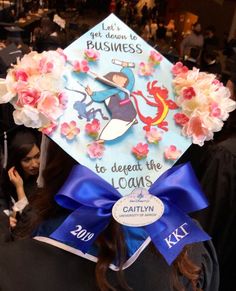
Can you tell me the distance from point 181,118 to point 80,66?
28 centimetres

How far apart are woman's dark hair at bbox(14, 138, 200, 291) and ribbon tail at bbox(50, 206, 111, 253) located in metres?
0.03

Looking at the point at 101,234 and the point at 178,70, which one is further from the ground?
the point at 178,70

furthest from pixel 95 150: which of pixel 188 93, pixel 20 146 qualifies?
pixel 20 146

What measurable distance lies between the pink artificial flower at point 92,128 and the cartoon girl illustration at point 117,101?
0.05 feet

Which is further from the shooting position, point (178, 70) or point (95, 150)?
point (178, 70)

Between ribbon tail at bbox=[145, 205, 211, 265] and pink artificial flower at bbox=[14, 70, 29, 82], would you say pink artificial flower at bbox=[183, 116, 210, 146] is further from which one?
pink artificial flower at bbox=[14, 70, 29, 82]

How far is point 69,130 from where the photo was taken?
33.1 inches

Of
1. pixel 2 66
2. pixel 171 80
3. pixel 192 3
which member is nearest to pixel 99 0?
pixel 192 3

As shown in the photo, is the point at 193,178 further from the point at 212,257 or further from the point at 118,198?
the point at 212,257

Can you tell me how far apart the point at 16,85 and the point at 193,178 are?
455 millimetres

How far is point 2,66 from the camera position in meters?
Answer: 2.73

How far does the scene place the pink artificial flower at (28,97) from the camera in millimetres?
819

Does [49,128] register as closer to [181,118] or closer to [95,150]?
[95,150]

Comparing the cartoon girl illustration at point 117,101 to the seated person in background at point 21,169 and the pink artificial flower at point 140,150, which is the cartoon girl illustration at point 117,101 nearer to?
the pink artificial flower at point 140,150
